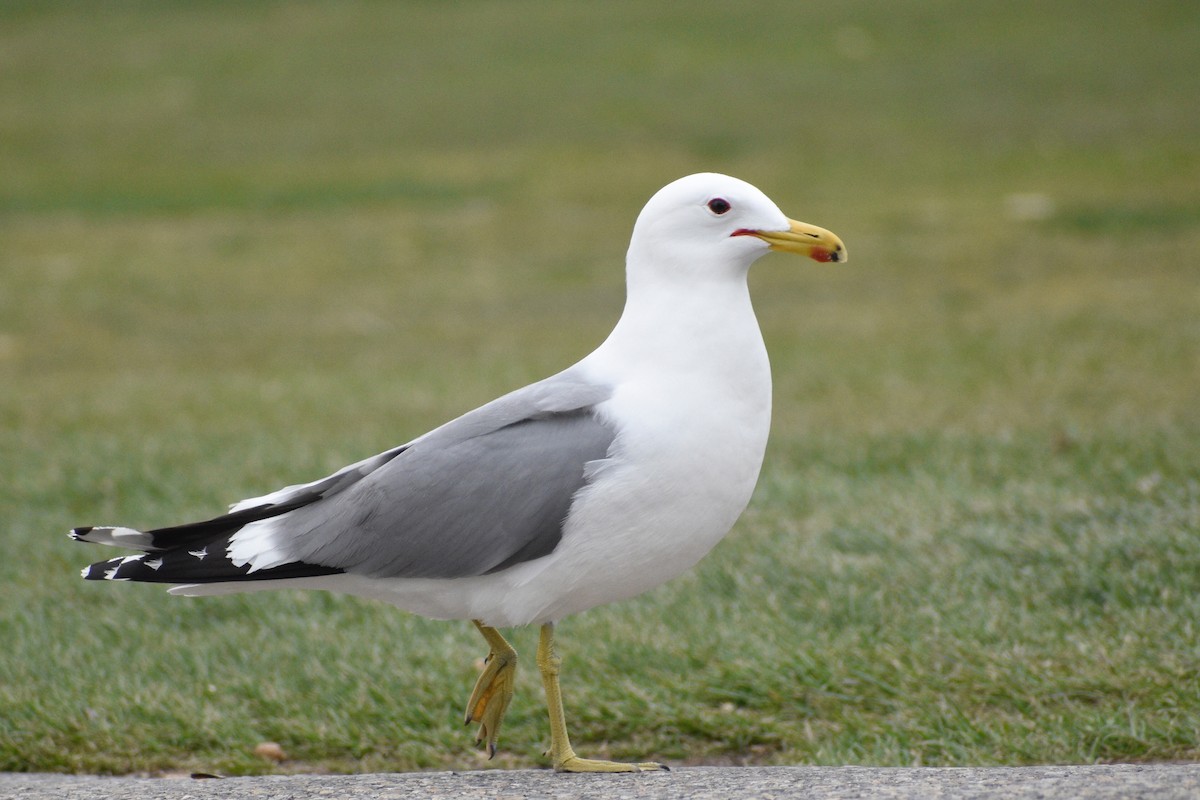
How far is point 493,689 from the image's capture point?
373cm

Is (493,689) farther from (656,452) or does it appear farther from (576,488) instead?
(656,452)

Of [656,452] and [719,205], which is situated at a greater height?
[719,205]

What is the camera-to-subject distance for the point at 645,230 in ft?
11.7

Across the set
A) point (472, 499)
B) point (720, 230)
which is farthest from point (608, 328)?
point (472, 499)

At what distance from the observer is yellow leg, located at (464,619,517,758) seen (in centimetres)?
372

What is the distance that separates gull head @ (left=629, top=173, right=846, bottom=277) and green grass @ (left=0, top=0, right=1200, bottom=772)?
52.9 inches

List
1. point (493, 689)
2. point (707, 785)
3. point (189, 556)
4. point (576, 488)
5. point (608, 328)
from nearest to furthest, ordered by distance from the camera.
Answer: point (707, 785) → point (576, 488) → point (189, 556) → point (493, 689) → point (608, 328)

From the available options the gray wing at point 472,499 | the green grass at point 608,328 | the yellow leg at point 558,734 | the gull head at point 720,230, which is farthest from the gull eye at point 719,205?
the green grass at point 608,328

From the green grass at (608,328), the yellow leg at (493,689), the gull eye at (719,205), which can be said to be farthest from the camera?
the green grass at (608,328)

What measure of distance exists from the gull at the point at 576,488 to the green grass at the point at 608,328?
0.85 metres

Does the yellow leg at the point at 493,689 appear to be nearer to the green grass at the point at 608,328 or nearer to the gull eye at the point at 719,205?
the green grass at the point at 608,328

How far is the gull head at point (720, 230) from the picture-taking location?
3471 mm

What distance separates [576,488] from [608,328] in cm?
735

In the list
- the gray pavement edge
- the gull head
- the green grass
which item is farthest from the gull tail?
the gull head
